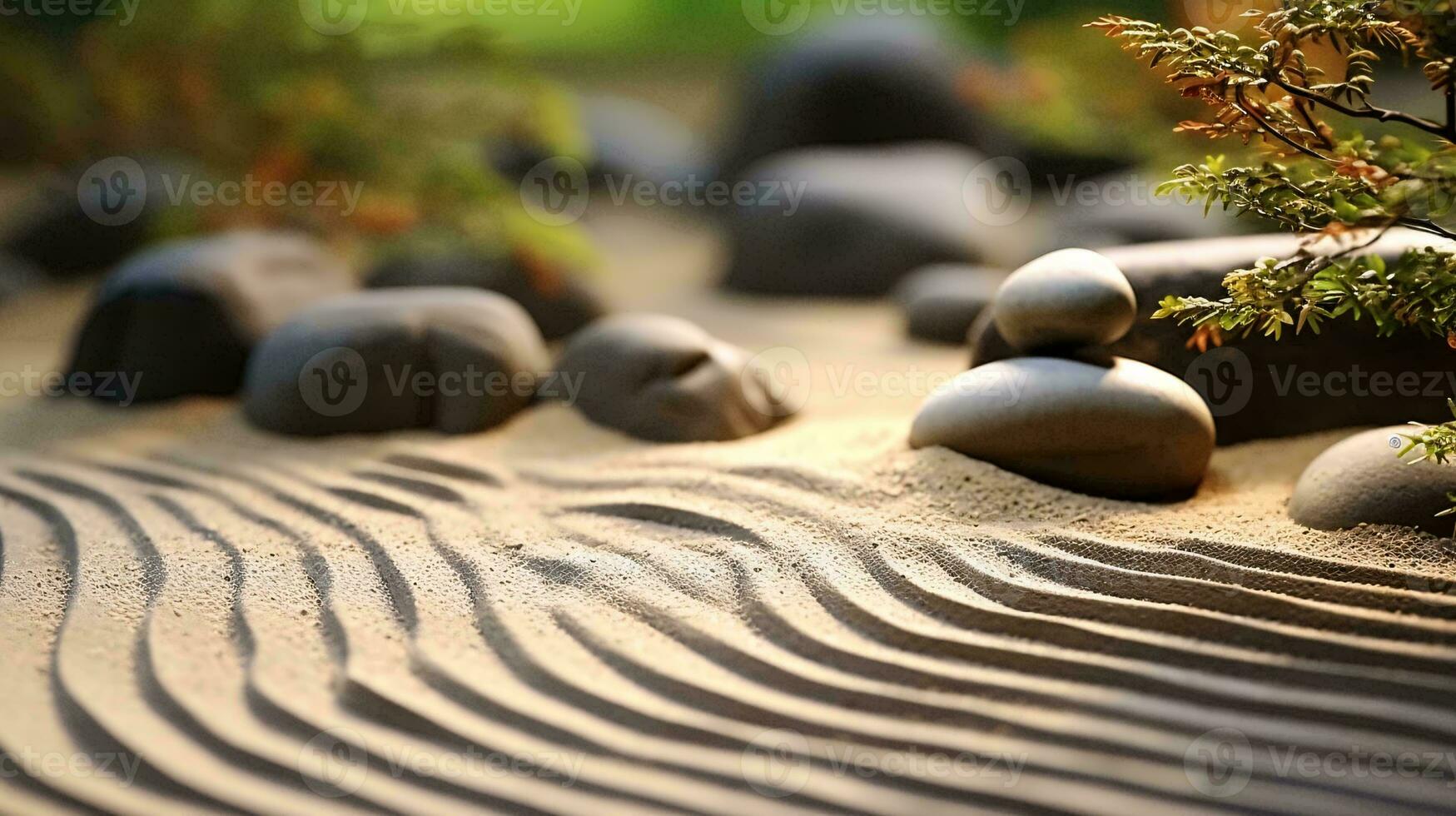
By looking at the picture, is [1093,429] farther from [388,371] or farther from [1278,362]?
[388,371]

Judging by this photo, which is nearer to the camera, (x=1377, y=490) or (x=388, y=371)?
(x=1377, y=490)

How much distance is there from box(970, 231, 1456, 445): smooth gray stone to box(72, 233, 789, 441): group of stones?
106 cm

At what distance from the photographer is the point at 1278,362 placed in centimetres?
364

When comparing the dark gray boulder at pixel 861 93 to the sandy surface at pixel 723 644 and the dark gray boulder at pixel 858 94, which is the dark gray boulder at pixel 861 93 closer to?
the dark gray boulder at pixel 858 94

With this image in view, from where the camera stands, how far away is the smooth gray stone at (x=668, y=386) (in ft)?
12.9

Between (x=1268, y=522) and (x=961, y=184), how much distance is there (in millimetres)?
4865

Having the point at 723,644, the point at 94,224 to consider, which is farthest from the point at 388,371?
the point at 94,224

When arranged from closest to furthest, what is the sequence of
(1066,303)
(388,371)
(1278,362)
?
(1066,303)
(1278,362)
(388,371)

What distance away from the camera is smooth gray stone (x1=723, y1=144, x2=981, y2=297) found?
6879mm

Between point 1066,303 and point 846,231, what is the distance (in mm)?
3780

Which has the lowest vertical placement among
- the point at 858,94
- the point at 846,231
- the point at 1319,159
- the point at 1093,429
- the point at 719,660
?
the point at 719,660

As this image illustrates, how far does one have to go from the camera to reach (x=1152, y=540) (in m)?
2.80

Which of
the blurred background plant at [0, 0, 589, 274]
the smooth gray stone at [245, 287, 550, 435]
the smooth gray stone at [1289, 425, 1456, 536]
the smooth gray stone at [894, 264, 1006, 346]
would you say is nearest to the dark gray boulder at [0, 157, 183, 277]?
the blurred background plant at [0, 0, 589, 274]

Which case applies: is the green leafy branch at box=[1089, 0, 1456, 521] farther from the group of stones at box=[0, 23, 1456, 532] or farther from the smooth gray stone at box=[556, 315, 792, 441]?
the smooth gray stone at box=[556, 315, 792, 441]
